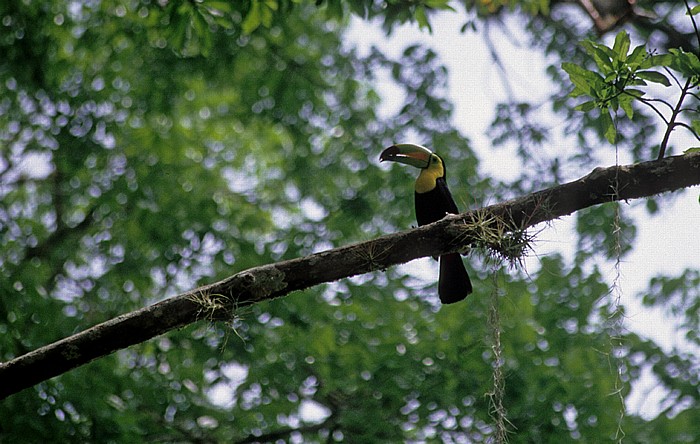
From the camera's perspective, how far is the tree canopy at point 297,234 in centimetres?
449

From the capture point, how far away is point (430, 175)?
4.34m

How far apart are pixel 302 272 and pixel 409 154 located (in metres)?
1.76

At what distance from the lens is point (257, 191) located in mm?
9094

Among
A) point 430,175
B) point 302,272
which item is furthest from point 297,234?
point 302,272

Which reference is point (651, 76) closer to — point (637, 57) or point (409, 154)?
point (637, 57)

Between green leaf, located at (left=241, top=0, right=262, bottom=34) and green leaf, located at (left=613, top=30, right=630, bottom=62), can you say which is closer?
green leaf, located at (left=613, top=30, right=630, bottom=62)

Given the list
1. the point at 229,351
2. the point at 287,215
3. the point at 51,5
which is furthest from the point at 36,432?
the point at 287,215

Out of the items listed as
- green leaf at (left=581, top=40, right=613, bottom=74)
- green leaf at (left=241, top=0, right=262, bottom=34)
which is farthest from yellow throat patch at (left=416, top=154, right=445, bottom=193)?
green leaf at (left=581, top=40, right=613, bottom=74)

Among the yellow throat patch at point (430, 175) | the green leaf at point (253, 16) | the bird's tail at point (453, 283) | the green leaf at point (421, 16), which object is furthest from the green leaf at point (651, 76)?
the green leaf at point (253, 16)

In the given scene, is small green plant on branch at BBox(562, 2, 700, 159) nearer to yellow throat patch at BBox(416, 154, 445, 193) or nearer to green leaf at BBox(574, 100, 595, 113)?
green leaf at BBox(574, 100, 595, 113)

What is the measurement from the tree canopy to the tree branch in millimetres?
38

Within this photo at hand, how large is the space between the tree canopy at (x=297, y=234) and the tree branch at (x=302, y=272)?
38mm

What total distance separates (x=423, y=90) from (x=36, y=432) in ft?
15.5

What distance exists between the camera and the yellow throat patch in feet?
14.1
